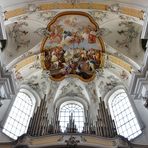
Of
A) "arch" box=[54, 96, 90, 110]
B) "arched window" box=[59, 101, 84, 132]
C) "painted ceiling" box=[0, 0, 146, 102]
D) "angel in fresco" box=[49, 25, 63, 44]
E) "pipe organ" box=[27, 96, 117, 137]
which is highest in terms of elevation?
"angel in fresco" box=[49, 25, 63, 44]

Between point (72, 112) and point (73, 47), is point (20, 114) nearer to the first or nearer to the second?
point (72, 112)

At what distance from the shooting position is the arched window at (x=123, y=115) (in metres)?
14.6

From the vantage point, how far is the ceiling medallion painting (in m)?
15.9

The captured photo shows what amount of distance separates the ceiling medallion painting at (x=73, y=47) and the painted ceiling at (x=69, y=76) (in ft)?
0.95

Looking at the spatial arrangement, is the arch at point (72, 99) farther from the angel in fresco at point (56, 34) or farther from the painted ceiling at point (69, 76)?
the angel in fresco at point (56, 34)

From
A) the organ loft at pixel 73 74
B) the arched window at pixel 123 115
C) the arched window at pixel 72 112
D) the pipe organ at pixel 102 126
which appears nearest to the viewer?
the organ loft at pixel 73 74

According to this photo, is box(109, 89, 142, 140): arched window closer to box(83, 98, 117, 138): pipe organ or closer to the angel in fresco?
box(83, 98, 117, 138): pipe organ

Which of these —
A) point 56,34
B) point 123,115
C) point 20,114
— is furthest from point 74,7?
point 20,114

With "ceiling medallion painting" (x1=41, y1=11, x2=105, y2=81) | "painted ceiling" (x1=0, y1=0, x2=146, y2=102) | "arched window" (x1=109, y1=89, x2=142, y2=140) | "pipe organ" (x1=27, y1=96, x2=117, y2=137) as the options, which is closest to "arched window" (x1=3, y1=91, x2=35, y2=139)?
"painted ceiling" (x1=0, y1=0, x2=146, y2=102)

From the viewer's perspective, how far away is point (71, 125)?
1379cm

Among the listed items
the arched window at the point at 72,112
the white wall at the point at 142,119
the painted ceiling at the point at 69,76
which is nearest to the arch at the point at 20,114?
the painted ceiling at the point at 69,76

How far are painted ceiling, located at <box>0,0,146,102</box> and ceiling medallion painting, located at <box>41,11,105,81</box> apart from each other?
0.29 m

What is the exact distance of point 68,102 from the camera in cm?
1827

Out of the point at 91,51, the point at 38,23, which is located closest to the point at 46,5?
the point at 38,23
